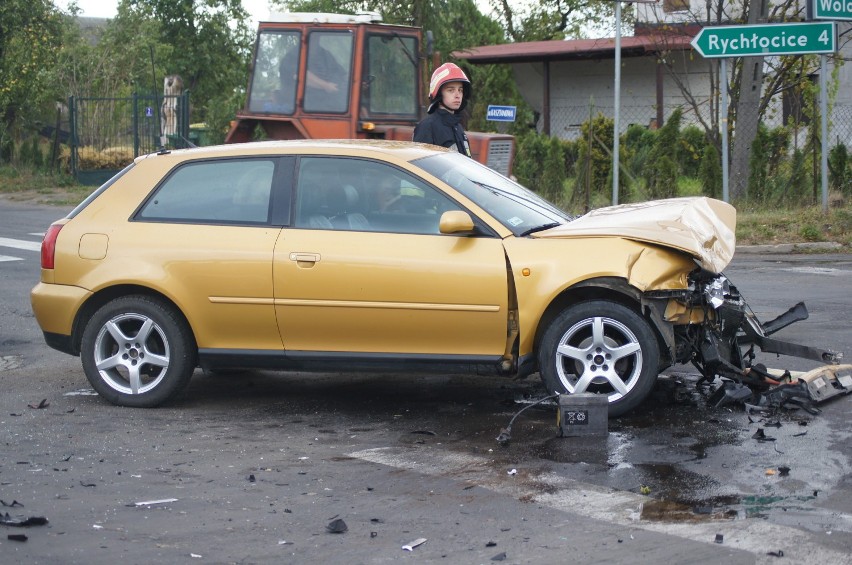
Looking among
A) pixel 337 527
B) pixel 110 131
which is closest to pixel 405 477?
pixel 337 527

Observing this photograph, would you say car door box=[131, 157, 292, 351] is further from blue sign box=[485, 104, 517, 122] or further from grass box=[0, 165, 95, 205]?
grass box=[0, 165, 95, 205]

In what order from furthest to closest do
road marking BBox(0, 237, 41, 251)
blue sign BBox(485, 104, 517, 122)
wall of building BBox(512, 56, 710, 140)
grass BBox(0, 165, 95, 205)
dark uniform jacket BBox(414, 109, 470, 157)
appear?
wall of building BBox(512, 56, 710, 140), grass BBox(0, 165, 95, 205), blue sign BBox(485, 104, 517, 122), road marking BBox(0, 237, 41, 251), dark uniform jacket BBox(414, 109, 470, 157)

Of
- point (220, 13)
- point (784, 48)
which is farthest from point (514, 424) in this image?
point (220, 13)

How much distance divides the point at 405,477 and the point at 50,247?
10.2 feet

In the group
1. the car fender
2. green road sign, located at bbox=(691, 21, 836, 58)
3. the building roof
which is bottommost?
the car fender

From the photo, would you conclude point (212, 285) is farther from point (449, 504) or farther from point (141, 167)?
point (449, 504)

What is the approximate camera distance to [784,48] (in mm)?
16375

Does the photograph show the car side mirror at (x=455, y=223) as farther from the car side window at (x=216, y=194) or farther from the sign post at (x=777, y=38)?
the sign post at (x=777, y=38)

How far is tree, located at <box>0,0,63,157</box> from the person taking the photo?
2992cm

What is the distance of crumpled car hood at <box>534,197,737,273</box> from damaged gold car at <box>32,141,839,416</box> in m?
0.02

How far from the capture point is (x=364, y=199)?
7.29m

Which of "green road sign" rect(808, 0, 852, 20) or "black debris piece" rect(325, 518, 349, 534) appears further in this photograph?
"green road sign" rect(808, 0, 852, 20)

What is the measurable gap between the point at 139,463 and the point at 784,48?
12.6 meters

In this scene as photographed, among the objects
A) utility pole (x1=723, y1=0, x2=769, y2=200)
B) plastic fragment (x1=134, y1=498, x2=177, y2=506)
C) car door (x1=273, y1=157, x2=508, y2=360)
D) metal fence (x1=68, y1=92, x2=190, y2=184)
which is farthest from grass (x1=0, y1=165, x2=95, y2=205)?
plastic fragment (x1=134, y1=498, x2=177, y2=506)
